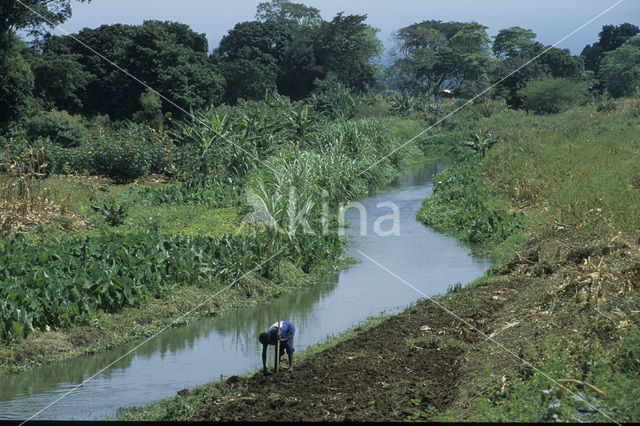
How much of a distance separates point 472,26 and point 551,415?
207 feet

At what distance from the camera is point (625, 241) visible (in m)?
10.2

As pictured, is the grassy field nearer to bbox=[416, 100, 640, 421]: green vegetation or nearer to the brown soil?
the brown soil

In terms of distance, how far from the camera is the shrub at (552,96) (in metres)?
45.3

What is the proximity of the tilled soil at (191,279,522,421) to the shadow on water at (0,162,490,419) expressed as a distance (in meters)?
0.98

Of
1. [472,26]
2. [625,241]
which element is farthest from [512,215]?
[472,26]

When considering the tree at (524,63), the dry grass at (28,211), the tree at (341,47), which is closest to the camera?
the dry grass at (28,211)

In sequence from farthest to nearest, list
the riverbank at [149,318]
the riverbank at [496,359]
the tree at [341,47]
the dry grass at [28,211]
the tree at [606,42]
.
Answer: the tree at [606,42] → the tree at [341,47] → the dry grass at [28,211] → the riverbank at [149,318] → the riverbank at [496,359]

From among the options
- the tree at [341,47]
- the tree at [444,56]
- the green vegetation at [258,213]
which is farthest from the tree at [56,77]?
the tree at [444,56]

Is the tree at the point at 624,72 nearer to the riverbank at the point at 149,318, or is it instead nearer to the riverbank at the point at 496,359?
the riverbank at the point at 496,359

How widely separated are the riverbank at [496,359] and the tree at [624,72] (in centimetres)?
4439

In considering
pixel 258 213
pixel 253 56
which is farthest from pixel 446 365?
pixel 253 56

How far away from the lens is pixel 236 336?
928 cm

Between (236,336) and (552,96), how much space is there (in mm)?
40715

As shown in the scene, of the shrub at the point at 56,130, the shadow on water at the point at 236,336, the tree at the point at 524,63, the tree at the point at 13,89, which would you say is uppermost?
the tree at the point at 524,63
